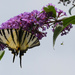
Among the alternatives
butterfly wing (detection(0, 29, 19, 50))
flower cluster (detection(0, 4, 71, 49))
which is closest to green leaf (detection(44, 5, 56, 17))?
flower cluster (detection(0, 4, 71, 49))

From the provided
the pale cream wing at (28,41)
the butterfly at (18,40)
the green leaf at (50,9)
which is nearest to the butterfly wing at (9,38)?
the butterfly at (18,40)

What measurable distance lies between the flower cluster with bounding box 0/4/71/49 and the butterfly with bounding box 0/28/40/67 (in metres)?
0.14

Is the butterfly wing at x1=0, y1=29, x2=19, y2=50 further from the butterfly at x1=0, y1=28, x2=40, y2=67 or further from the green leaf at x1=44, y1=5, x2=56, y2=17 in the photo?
the green leaf at x1=44, y1=5, x2=56, y2=17

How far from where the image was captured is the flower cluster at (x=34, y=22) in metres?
4.34

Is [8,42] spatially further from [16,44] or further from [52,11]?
[52,11]

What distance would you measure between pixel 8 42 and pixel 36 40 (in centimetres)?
47

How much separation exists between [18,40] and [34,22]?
0.44 metres

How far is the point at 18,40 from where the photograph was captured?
427 centimetres

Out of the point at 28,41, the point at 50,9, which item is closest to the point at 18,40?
the point at 28,41

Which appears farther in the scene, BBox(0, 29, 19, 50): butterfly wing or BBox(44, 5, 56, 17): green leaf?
BBox(44, 5, 56, 17): green leaf

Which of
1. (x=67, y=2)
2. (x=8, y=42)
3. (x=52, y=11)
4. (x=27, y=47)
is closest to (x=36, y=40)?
(x=27, y=47)

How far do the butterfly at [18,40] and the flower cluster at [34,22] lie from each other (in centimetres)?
14

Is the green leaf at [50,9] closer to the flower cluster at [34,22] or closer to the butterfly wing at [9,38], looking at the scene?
the flower cluster at [34,22]

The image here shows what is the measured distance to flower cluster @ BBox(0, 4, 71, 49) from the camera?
434cm
